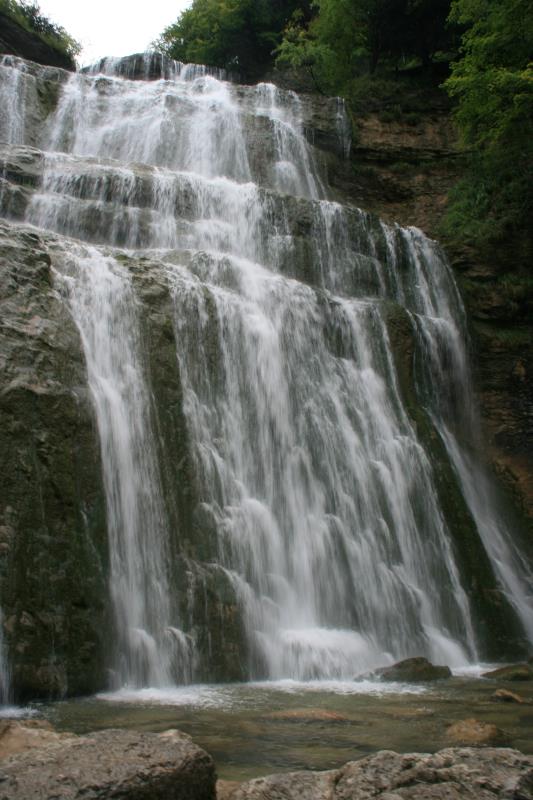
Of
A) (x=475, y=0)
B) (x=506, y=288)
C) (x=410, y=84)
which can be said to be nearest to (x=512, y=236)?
(x=506, y=288)

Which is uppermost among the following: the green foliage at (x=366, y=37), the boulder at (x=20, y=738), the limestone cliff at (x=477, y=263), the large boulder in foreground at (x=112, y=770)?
the green foliage at (x=366, y=37)

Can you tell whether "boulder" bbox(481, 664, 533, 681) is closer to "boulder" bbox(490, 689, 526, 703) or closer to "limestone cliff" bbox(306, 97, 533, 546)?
"boulder" bbox(490, 689, 526, 703)

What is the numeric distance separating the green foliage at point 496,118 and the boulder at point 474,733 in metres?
15.3

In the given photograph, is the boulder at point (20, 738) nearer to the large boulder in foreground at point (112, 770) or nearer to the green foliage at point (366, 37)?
the large boulder in foreground at point (112, 770)

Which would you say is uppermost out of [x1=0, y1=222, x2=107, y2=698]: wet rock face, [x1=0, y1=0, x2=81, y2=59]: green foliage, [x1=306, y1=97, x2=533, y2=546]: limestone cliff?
[x1=0, y1=0, x2=81, y2=59]: green foliage

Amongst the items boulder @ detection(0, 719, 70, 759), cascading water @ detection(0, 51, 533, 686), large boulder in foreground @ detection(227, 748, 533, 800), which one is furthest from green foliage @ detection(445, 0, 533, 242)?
boulder @ detection(0, 719, 70, 759)

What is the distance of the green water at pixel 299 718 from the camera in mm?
4559

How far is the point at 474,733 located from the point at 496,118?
1780 cm

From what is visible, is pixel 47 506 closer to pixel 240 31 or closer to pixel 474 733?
pixel 474 733

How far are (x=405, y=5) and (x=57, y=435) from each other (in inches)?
1023

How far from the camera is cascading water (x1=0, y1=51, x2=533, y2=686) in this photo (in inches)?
328

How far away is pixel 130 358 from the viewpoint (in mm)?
9555

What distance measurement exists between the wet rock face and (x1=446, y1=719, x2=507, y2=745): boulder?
3.61 metres

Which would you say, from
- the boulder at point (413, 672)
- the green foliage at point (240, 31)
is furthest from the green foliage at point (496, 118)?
the green foliage at point (240, 31)
